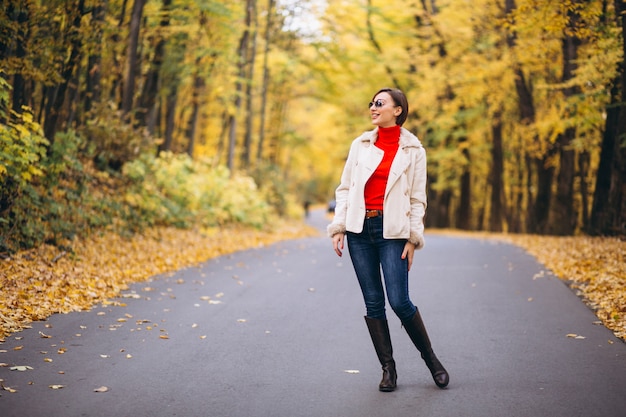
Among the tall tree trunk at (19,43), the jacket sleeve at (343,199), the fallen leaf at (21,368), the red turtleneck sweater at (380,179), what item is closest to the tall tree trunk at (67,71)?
the tall tree trunk at (19,43)

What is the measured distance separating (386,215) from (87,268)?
21.9 ft

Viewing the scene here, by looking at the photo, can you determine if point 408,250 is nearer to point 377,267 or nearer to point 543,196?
point 377,267

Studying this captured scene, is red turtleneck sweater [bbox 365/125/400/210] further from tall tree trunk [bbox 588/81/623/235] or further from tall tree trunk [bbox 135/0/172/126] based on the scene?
tall tree trunk [bbox 135/0/172/126]

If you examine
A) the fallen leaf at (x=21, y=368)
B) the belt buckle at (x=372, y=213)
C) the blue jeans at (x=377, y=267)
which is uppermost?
the belt buckle at (x=372, y=213)

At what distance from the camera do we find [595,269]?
11789 millimetres

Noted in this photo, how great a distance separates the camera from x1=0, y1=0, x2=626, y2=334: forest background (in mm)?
Answer: 12477

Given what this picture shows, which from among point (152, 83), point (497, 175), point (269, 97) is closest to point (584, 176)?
point (497, 175)

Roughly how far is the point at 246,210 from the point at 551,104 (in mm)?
10054

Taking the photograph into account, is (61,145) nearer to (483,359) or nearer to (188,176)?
(188,176)

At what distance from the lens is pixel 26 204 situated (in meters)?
11.4

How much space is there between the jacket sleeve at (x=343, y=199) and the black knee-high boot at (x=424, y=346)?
0.85 m

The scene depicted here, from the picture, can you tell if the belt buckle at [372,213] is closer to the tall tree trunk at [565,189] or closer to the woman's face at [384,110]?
the woman's face at [384,110]

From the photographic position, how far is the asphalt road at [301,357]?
16.0ft

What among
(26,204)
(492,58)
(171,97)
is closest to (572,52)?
(492,58)
